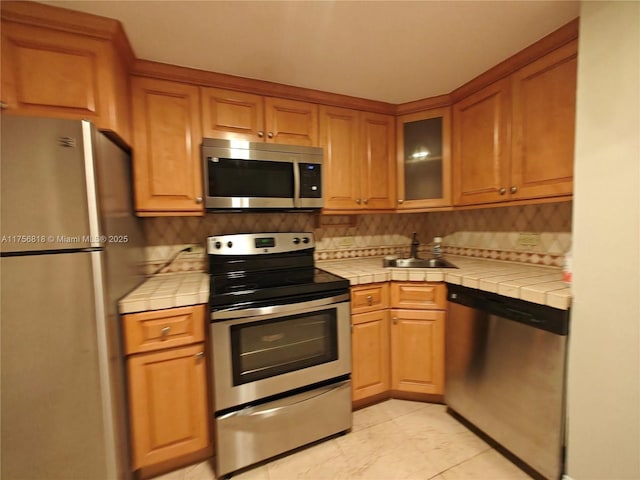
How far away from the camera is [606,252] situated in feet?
3.41

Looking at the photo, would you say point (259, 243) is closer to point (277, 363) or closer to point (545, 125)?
point (277, 363)

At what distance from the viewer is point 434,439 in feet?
5.06

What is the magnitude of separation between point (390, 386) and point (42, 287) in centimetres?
190

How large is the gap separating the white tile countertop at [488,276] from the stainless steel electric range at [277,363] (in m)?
0.33

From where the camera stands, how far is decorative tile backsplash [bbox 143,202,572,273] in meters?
1.73

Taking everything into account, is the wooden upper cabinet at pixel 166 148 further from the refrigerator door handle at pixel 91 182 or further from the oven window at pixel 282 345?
the oven window at pixel 282 345

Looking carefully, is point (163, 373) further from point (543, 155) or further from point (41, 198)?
point (543, 155)

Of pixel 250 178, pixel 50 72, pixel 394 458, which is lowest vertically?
pixel 394 458

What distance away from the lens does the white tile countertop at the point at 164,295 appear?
1226mm

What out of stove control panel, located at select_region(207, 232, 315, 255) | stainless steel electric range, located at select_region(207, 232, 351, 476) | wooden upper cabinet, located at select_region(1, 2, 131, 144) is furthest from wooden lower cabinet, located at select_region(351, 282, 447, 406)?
wooden upper cabinet, located at select_region(1, 2, 131, 144)

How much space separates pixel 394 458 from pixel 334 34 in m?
2.17

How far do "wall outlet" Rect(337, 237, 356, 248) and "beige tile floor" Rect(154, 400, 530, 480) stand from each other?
4.15 feet

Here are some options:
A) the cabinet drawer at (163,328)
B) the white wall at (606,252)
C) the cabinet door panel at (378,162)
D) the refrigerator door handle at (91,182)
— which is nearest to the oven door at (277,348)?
the cabinet drawer at (163,328)

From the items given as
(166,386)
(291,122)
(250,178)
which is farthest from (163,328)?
(291,122)
